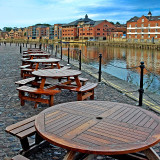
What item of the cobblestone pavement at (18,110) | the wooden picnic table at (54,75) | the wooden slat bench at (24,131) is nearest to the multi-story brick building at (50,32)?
the cobblestone pavement at (18,110)

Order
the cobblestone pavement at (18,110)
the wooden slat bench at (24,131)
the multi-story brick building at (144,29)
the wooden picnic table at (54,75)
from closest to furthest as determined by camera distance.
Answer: the wooden slat bench at (24,131) → the cobblestone pavement at (18,110) → the wooden picnic table at (54,75) → the multi-story brick building at (144,29)

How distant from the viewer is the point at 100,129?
2.70m

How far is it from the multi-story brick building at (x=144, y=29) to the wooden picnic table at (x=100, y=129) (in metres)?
71.8

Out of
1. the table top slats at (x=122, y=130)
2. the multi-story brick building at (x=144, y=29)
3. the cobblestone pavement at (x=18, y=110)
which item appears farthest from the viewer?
the multi-story brick building at (x=144, y=29)

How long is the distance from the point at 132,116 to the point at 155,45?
189ft

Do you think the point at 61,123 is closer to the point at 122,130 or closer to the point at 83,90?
the point at 122,130

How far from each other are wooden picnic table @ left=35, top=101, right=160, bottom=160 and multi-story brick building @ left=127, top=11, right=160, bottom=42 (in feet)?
236

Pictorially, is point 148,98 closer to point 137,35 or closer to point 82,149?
point 82,149

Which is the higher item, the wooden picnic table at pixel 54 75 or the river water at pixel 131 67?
the wooden picnic table at pixel 54 75

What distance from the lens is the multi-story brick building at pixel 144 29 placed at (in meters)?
73.1

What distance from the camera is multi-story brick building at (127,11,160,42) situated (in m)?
73.1

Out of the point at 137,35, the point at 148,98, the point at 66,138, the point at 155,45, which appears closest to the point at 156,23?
the point at 137,35

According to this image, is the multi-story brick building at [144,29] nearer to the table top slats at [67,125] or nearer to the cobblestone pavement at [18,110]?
the cobblestone pavement at [18,110]

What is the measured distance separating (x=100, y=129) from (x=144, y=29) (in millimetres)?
79520
